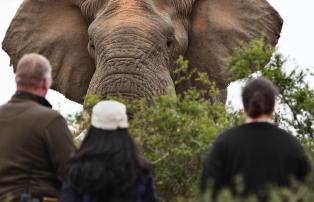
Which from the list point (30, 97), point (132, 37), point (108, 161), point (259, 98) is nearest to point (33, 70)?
point (30, 97)

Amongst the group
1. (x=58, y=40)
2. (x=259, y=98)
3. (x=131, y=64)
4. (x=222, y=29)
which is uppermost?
(x=259, y=98)

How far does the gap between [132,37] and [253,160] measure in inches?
239

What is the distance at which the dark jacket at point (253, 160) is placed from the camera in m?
9.19

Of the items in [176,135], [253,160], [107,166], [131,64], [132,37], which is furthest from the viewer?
[132,37]

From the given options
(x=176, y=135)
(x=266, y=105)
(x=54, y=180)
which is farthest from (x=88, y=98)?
(x=266, y=105)

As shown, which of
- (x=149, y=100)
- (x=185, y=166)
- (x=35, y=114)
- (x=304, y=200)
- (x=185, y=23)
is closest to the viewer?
(x=304, y=200)

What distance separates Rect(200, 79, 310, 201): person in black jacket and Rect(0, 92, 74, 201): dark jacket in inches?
38.1

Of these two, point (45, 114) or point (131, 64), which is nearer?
point (45, 114)

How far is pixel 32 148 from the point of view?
9648mm

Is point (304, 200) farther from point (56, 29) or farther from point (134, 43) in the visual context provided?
point (56, 29)

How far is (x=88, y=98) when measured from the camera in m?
11.7

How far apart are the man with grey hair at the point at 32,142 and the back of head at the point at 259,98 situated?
1.18m

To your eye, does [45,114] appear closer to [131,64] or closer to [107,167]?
[107,167]

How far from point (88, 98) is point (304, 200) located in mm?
3354
